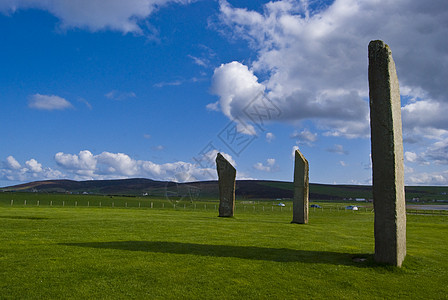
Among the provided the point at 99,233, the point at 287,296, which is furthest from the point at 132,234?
the point at 287,296

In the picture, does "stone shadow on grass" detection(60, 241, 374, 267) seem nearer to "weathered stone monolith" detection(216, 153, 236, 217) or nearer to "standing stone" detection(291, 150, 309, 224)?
"standing stone" detection(291, 150, 309, 224)

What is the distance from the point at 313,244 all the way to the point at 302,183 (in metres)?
10.1

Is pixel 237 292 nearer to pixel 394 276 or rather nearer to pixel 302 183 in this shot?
pixel 394 276

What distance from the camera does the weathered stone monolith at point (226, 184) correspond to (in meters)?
28.2

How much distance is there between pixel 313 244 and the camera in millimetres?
14711

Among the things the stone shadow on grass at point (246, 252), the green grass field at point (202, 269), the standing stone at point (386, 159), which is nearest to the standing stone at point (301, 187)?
the green grass field at point (202, 269)

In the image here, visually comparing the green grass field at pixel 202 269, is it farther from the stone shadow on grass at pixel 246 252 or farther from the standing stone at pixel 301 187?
the standing stone at pixel 301 187

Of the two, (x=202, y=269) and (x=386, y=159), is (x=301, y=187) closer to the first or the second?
(x=386, y=159)

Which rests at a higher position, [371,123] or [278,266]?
[371,123]

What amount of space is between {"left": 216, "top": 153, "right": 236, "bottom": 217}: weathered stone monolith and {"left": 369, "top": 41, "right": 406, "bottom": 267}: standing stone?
18.0 metres

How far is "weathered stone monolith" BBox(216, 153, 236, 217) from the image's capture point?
28250mm

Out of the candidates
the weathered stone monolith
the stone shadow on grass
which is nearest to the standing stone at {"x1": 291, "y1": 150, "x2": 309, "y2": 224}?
the weathered stone monolith

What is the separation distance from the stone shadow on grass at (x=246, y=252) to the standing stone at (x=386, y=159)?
94cm

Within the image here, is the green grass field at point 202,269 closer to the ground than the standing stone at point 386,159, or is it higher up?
closer to the ground
